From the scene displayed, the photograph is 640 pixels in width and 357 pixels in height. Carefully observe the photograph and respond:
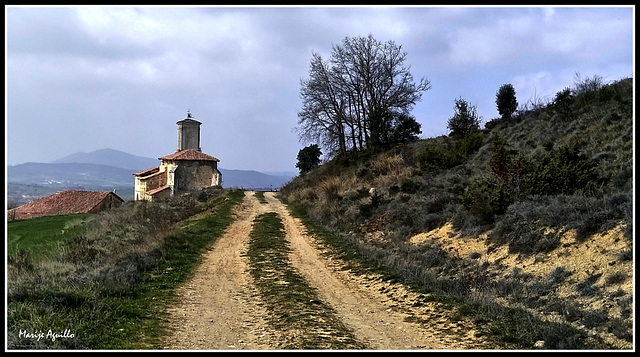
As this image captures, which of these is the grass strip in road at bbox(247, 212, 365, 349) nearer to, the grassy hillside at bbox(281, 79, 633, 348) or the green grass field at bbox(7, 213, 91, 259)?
the grassy hillside at bbox(281, 79, 633, 348)

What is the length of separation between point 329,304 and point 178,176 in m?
40.3

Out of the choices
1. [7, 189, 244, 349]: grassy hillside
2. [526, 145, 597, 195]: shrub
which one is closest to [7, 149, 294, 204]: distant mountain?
[7, 189, 244, 349]: grassy hillside

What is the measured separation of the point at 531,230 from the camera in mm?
9883

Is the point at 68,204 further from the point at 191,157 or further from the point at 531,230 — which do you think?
the point at 191,157

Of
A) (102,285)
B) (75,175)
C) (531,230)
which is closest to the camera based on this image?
(102,285)

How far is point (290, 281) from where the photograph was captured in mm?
9562

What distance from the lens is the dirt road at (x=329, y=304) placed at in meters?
5.77

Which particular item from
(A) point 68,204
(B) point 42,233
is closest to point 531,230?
(B) point 42,233

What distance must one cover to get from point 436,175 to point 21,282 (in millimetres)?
19098

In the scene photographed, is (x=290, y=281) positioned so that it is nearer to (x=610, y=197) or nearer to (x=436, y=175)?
(x=610, y=197)

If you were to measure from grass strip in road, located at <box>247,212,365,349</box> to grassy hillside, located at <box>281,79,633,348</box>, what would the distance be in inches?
84.6

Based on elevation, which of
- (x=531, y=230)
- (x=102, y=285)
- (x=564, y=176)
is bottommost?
(x=102, y=285)

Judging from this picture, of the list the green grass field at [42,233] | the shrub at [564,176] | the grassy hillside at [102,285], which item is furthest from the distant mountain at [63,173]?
the shrub at [564,176]

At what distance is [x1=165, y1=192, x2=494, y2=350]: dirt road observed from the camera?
5766 millimetres
